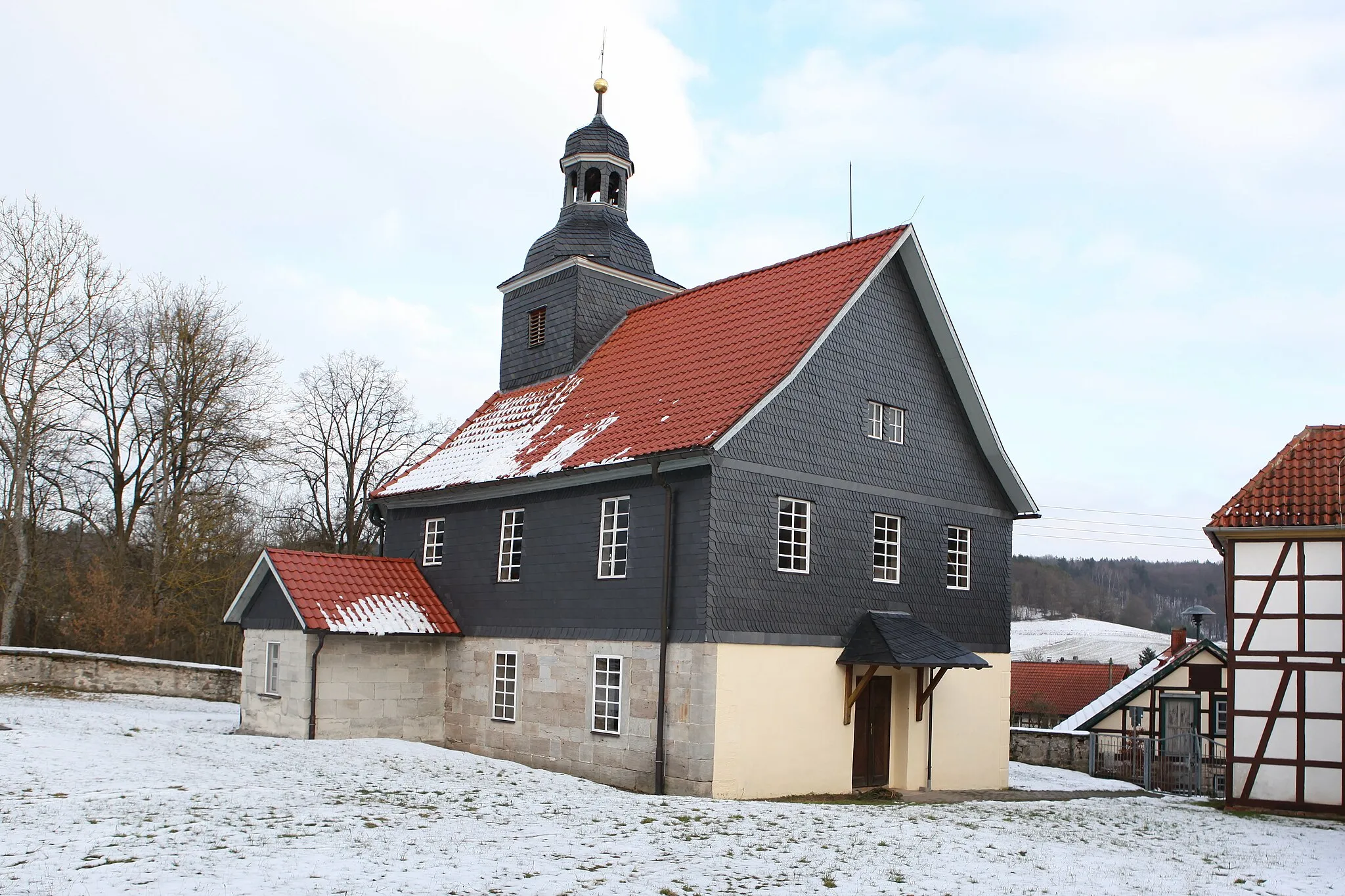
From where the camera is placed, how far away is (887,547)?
20234 mm

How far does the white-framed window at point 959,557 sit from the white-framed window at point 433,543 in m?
10.1

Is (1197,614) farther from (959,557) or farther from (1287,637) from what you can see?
(1287,637)

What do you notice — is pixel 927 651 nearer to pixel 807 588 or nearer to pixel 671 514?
pixel 807 588

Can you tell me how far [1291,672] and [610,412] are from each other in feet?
38.4

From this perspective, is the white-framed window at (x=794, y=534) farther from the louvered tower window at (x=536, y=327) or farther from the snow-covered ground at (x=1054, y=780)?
the louvered tower window at (x=536, y=327)

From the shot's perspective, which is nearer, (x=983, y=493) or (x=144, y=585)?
(x=983, y=493)

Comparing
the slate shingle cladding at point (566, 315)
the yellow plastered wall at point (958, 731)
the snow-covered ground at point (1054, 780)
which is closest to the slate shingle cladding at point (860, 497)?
the yellow plastered wall at point (958, 731)

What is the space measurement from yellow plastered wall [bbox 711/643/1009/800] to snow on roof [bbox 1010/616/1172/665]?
53.2 m

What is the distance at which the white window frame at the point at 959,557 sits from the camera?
21484mm

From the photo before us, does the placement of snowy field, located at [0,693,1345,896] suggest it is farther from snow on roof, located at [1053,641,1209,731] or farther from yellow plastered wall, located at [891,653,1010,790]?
snow on roof, located at [1053,641,1209,731]

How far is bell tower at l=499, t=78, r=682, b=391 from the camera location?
25047 mm

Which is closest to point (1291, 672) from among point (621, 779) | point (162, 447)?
point (621, 779)

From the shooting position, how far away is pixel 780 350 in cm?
1908

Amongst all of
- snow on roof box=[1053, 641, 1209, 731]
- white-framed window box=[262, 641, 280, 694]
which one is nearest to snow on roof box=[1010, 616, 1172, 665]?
snow on roof box=[1053, 641, 1209, 731]
